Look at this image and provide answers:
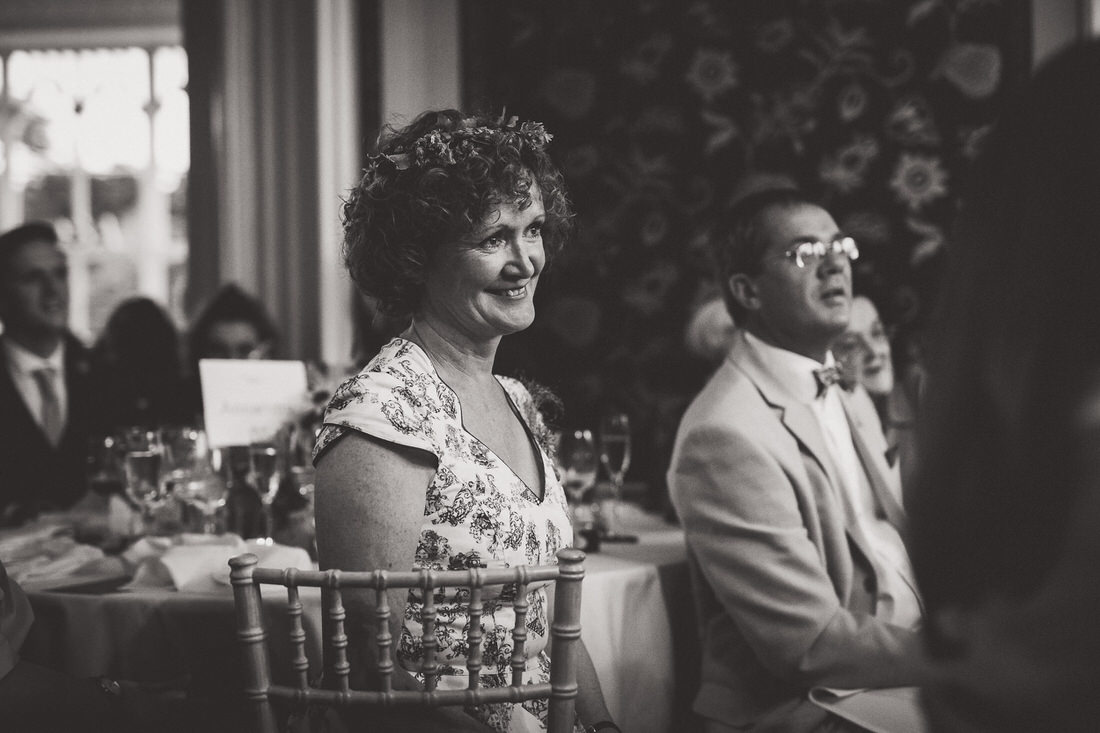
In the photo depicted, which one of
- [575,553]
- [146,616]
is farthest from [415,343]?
[146,616]

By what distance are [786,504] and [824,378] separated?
43cm

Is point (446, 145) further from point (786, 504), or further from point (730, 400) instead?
point (786, 504)

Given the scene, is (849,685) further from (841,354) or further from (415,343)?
(841,354)

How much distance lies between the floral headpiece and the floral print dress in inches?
12.0

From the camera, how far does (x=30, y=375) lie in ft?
12.4

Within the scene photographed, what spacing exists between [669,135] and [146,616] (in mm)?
3123

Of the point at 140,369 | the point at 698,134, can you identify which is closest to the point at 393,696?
the point at 698,134

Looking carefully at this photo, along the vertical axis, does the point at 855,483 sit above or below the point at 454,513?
below

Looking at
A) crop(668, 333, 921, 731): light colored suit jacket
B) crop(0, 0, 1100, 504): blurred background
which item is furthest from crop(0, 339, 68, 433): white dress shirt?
crop(668, 333, 921, 731): light colored suit jacket

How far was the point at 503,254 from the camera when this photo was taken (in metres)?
1.73

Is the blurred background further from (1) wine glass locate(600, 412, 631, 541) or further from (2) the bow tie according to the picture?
(2) the bow tie

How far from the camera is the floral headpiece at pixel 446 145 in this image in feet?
5.49

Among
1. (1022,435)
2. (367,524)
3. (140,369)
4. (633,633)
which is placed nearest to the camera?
(1022,435)

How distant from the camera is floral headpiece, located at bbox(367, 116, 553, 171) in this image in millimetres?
1674
